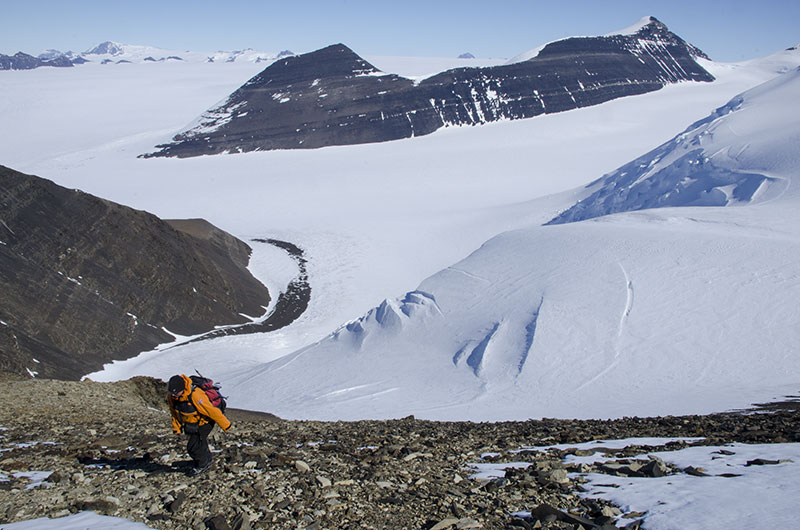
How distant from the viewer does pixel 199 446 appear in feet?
21.7

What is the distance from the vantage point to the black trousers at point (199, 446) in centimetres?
662

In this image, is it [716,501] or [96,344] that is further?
[96,344]

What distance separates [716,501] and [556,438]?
129 inches

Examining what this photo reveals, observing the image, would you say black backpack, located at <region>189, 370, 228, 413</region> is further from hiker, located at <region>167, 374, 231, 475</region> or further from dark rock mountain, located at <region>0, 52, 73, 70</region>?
dark rock mountain, located at <region>0, 52, 73, 70</region>

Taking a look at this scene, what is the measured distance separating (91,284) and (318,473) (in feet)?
72.9

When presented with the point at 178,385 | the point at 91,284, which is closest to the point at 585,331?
the point at 178,385

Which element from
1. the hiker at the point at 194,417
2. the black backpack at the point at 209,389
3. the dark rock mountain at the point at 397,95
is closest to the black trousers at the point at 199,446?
the hiker at the point at 194,417

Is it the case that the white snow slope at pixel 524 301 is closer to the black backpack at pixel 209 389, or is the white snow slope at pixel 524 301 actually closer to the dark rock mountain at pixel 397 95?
the black backpack at pixel 209 389

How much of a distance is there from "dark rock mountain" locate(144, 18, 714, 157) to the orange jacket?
71280 millimetres

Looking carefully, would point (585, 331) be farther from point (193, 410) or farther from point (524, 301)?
point (193, 410)

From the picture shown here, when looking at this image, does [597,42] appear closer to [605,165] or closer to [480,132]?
[480,132]

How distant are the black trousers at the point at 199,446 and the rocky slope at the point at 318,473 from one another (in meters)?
0.17

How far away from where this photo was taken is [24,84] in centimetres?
11831

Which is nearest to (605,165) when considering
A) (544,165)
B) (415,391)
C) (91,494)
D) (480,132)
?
(544,165)
